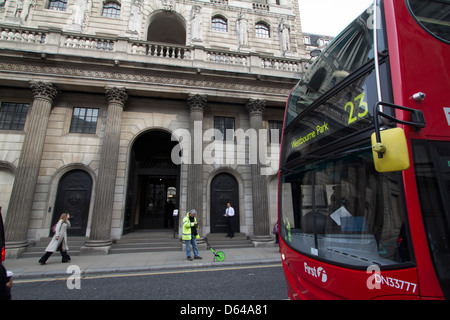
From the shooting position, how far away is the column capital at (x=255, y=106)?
11703 mm

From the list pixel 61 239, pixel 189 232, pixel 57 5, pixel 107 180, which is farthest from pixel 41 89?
pixel 189 232

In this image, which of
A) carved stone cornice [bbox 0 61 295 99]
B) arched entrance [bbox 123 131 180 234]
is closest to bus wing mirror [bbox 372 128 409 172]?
carved stone cornice [bbox 0 61 295 99]

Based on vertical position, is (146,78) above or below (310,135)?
above

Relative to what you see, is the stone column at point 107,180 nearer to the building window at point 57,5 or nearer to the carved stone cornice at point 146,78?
the carved stone cornice at point 146,78

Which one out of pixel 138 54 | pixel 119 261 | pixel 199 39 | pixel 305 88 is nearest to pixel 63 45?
pixel 138 54

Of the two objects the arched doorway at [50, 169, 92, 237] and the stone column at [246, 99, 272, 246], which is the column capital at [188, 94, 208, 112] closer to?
the stone column at [246, 99, 272, 246]

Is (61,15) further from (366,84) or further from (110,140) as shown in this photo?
(366,84)

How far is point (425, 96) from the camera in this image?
6.24 feet

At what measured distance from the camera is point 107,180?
9.52 meters

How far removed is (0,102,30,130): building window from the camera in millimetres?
10500

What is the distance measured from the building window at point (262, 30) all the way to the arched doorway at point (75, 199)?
14994 millimetres

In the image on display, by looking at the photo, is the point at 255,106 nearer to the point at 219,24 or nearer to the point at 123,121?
the point at 123,121

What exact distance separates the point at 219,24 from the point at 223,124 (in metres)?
8.22

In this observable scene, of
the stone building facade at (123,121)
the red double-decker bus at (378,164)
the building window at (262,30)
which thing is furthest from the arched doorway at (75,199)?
the building window at (262,30)
